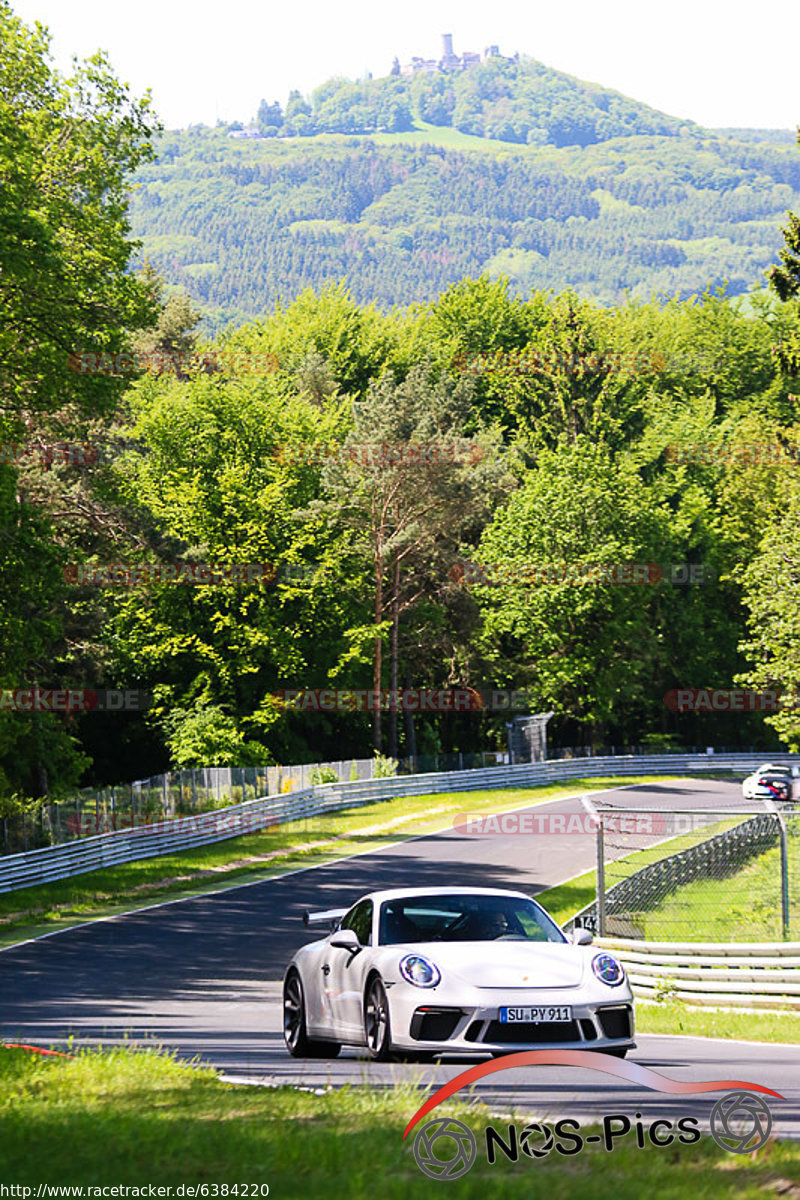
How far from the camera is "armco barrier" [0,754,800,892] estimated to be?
34219 mm

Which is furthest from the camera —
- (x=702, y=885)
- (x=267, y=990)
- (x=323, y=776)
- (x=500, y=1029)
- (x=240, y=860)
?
(x=323, y=776)

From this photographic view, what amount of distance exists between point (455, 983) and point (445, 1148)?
3614 millimetres

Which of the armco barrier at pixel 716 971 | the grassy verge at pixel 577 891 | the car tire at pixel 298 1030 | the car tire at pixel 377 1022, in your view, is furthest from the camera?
the grassy verge at pixel 577 891

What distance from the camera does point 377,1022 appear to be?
33.8 ft

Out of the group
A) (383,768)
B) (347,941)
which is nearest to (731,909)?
(347,941)

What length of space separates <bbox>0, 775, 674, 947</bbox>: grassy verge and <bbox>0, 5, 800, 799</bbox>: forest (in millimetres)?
4044

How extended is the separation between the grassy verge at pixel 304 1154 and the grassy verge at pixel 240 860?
19.1 m

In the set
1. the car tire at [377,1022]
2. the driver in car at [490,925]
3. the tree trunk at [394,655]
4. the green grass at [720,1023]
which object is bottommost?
the green grass at [720,1023]

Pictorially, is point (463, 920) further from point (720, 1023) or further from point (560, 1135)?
point (720, 1023)

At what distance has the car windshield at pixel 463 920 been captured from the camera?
11.0 meters

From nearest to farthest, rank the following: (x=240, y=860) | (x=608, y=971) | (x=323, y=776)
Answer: (x=608, y=971)
(x=240, y=860)
(x=323, y=776)

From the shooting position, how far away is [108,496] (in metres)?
40.4

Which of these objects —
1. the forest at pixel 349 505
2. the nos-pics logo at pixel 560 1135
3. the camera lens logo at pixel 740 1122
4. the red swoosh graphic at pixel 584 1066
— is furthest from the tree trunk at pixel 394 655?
the nos-pics logo at pixel 560 1135

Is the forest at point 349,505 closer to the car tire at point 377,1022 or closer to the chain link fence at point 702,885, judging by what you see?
the chain link fence at point 702,885
